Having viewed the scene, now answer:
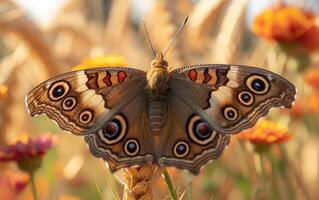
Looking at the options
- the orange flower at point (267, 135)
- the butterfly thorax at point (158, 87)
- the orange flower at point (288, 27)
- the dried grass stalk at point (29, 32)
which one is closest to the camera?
the butterfly thorax at point (158, 87)

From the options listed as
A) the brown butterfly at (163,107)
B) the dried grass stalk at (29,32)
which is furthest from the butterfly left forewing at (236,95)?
the dried grass stalk at (29,32)

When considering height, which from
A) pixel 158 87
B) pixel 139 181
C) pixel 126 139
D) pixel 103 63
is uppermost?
pixel 103 63

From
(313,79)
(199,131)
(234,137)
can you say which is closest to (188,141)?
(199,131)

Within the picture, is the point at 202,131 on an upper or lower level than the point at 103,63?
lower

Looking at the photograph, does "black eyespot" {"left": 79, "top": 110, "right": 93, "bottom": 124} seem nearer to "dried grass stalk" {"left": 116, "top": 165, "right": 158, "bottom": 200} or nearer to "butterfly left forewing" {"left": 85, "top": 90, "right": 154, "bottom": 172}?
"butterfly left forewing" {"left": 85, "top": 90, "right": 154, "bottom": 172}

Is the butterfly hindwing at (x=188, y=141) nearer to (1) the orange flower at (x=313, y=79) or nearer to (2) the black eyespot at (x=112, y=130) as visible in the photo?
(2) the black eyespot at (x=112, y=130)

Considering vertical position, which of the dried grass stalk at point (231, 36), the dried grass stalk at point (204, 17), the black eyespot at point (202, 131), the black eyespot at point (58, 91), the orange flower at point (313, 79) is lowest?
the black eyespot at point (202, 131)

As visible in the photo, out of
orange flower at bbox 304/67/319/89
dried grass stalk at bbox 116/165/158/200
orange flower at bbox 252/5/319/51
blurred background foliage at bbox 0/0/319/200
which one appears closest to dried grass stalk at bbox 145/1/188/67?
blurred background foliage at bbox 0/0/319/200

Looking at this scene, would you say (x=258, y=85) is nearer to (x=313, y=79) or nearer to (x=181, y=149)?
(x=181, y=149)

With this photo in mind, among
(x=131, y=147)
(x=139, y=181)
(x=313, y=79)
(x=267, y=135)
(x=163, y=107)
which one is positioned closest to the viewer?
(x=139, y=181)

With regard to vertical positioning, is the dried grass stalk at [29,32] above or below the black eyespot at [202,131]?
above
